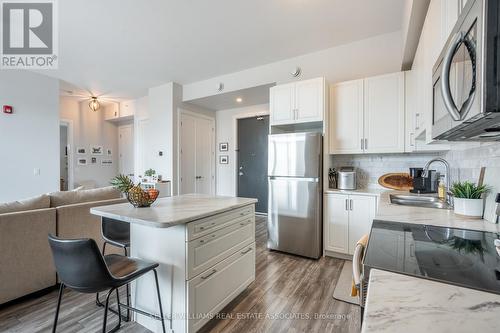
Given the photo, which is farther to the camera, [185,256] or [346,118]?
[346,118]

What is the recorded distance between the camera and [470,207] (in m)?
1.40

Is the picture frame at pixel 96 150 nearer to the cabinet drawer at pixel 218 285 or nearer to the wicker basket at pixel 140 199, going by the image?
the wicker basket at pixel 140 199

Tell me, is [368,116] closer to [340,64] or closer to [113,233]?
[340,64]

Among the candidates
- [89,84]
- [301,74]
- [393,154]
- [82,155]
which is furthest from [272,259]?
[82,155]

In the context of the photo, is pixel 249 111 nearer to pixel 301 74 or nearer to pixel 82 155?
pixel 301 74

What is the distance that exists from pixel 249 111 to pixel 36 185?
4.15 metres

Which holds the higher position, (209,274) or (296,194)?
(296,194)

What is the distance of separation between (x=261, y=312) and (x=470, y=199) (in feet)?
5.44

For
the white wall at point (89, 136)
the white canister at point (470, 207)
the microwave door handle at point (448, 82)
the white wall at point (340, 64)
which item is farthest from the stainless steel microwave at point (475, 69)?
the white wall at point (89, 136)

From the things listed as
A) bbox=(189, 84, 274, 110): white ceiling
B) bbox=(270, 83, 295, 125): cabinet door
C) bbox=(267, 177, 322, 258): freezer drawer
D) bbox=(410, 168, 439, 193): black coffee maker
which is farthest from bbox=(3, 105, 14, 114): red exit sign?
bbox=(410, 168, 439, 193): black coffee maker

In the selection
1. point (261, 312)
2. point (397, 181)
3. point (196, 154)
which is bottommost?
point (261, 312)

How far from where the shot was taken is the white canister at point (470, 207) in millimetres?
1371

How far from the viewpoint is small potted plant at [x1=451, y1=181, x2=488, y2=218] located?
1.37 meters

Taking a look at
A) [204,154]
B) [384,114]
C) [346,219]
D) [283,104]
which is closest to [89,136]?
[204,154]
